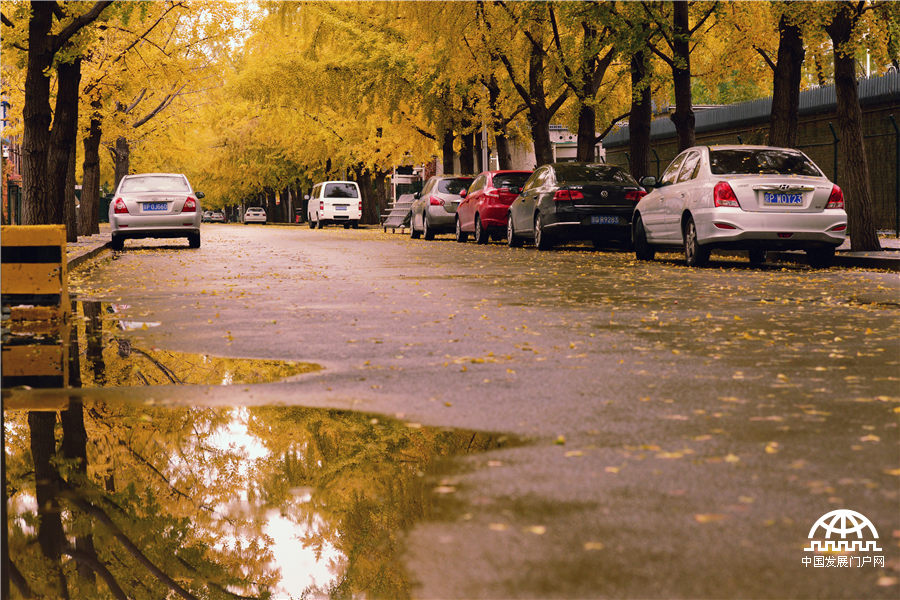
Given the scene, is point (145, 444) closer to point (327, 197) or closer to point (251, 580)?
point (251, 580)

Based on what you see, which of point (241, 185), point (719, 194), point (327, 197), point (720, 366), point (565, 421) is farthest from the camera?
point (241, 185)

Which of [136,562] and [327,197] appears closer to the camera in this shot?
[136,562]

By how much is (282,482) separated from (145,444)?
98 cm

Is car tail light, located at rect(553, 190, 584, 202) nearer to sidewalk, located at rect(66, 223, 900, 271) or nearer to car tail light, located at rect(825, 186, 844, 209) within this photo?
sidewalk, located at rect(66, 223, 900, 271)

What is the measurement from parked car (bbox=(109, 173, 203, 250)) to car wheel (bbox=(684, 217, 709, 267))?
1292 centimetres

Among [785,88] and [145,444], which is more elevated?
[785,88]

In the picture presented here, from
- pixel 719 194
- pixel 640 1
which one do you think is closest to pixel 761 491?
pixel 719 194

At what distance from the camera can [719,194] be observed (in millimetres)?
17516

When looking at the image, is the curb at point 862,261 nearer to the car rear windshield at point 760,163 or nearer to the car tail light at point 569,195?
the car rear windshield at point 760,163

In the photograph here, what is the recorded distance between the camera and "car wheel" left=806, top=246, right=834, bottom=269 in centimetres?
1807

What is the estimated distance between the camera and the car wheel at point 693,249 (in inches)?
719

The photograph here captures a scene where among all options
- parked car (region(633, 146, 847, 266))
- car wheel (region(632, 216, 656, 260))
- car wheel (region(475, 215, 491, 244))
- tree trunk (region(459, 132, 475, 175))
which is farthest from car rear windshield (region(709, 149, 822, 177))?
tree trunk (region(459, 132, 475, 175))

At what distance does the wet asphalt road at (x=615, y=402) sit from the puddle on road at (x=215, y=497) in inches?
8.7

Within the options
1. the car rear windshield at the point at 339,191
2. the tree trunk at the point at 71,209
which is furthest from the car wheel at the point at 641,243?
the car rear windshield at the point at 339,191
